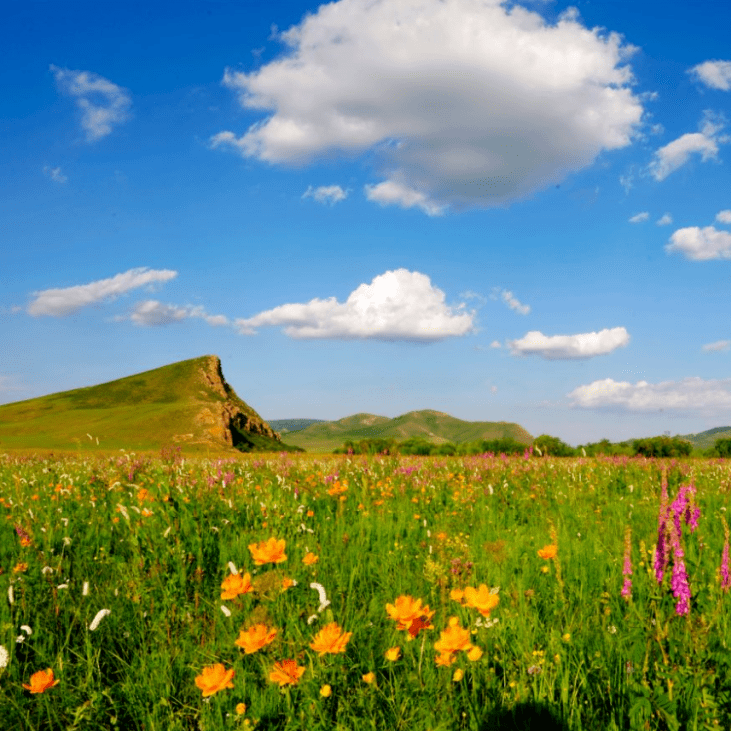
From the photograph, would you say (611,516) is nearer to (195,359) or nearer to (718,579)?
(718,579)

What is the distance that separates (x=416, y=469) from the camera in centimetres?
964

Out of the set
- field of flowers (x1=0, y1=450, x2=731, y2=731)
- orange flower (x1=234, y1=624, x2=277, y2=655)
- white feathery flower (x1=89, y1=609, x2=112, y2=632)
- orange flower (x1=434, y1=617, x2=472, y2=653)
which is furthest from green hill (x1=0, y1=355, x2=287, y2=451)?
orange flower (x1=434, y1=617, x2=472, y2=653)

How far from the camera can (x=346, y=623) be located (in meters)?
3.10

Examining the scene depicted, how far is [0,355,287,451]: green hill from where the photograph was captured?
63.2m

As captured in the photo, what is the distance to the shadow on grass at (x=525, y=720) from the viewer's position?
224cm

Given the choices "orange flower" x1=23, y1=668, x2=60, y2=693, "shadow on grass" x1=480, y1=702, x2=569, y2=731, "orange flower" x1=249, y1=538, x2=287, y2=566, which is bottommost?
"shadow on grass" x1=480, y1=702, x2=569, y2=731

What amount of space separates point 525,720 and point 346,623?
1.12m

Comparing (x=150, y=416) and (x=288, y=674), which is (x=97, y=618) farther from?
(x=150, y=416)

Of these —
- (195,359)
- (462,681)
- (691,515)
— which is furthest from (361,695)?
(195,359)

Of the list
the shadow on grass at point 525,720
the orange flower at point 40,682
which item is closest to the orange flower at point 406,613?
the shadow on grass at point 525,720

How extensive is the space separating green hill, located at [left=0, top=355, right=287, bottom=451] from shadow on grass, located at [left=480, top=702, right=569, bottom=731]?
39463 mm

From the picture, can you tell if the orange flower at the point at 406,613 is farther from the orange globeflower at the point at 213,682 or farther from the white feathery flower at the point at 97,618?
the white feathery flower at the point at 97,618

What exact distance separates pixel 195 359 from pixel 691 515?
105679mm

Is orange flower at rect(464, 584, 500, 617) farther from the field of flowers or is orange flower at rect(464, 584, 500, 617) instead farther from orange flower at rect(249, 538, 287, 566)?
orange flower at rect(249, 538, 287, 566)
